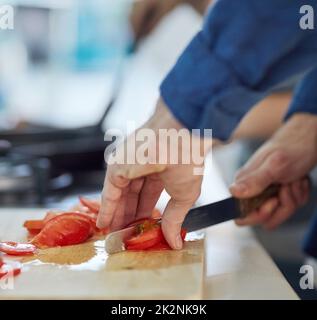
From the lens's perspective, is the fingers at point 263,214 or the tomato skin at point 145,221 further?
the fingers at point 263,214

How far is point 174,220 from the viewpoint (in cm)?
85

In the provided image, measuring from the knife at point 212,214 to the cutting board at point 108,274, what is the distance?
0.08 feet

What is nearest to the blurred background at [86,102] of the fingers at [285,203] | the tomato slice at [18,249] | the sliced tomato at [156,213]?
the sliced tomato at [156,213]

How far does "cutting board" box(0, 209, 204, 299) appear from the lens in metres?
0.71

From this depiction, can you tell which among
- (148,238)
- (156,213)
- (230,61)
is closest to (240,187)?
(156,213)

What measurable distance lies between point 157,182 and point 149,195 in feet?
0.10

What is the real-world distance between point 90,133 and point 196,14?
2.20 feet

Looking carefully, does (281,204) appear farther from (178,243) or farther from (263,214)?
(178,243)

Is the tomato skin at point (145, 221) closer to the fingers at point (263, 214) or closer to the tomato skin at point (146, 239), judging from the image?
the tomato skin at point (146, 239)

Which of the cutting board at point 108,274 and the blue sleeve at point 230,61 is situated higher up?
the blue sleeve at point 230,61

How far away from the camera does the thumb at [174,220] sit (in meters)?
0.84

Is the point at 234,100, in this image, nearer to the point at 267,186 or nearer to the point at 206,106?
the point at 206,106

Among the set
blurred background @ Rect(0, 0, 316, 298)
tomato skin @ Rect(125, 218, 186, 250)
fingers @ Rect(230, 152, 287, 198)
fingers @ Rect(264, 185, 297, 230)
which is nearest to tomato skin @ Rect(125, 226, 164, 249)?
tomato skin @ Rect(125, 218, 186, 250)

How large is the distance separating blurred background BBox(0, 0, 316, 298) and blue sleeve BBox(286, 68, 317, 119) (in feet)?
0.62
